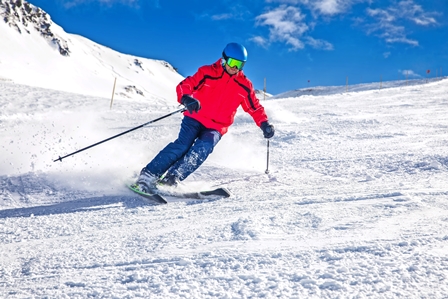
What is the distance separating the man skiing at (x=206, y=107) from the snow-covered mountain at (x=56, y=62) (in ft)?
191

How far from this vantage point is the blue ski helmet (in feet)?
13.4

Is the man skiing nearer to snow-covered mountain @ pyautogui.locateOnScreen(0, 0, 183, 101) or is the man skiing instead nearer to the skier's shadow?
the skier's shadow

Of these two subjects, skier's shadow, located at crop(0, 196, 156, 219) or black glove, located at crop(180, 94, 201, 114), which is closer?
skier's shadow, located at crop(0, 196, 156, 219)

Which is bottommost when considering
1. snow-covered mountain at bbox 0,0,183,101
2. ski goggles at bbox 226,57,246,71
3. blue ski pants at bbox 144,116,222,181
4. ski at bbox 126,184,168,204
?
ski at bbox 126,184,168,204

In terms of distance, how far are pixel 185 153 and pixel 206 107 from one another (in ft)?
2.11

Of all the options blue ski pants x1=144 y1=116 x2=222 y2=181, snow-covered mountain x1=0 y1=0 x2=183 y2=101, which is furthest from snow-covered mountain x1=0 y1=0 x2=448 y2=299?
snow-covered mountain x1=0 y1=0 x2=183 y2=101

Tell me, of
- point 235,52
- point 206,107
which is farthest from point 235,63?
point 206,107

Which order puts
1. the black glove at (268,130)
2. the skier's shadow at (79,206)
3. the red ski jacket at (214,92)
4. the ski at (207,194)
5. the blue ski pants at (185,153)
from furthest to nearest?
the black glove at (268,130), the red ski jacket at (214,92), the blue ski pants at (185,153), the ski at (207,194), the skier's shadow at (79,206)

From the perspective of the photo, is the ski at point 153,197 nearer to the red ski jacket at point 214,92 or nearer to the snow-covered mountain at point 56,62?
Result: the red ski jacket at point 214,92

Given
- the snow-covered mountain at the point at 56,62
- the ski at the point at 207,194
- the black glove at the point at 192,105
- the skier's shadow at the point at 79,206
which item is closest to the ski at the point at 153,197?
the skier's shadow at the point at 79,206

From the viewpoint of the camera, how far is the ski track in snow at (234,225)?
1760 millimetres

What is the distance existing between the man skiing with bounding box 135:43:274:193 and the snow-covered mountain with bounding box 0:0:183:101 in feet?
191

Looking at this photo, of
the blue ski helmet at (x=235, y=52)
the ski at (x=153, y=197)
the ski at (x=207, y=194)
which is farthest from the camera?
the blue ski helmet at (x=235, y=52)

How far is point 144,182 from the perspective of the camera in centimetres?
363
